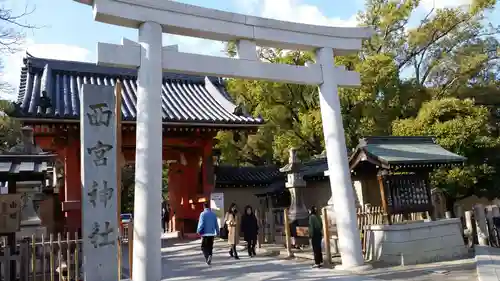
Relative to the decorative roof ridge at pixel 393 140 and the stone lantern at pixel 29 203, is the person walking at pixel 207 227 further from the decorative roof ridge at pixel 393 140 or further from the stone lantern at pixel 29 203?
the decorative roof ridge at pixel 393 140

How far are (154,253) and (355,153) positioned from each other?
6.81 meters

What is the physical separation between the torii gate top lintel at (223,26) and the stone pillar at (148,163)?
12.3 inches

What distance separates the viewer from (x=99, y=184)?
6480mm

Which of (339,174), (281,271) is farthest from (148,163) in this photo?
(339,174)

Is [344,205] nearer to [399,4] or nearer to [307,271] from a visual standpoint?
[307,271]

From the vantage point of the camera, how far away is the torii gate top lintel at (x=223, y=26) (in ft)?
26.1

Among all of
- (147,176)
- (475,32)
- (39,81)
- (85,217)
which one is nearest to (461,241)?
(147,176)

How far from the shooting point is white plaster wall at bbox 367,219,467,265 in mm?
10486

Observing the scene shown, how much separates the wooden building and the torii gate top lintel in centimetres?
476

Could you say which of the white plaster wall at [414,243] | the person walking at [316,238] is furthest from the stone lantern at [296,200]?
the person walking at [316,238]

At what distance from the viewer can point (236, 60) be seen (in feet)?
29.9

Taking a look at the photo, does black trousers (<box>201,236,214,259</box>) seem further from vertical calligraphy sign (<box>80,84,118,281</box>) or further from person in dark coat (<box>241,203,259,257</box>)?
vertical calligraphy sign (<box>80,84,118,281</box>)

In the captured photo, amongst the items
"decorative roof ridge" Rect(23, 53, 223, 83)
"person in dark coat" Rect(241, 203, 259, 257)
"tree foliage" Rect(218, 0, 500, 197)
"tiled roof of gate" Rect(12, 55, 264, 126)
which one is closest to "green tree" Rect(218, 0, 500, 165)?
"tree foliage" Rect(218, 0, 500, 197)

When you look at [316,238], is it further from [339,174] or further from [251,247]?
[251,247]
